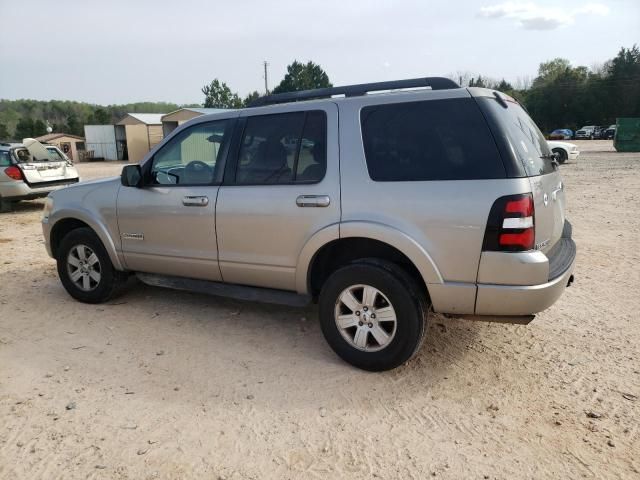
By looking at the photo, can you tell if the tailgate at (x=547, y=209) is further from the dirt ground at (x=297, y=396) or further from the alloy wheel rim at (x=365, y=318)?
the alloy wheel rim at (x=365, y=318)

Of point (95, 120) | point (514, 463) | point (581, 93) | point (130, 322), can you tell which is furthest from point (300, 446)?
point (581, 93)

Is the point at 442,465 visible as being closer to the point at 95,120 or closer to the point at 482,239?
the point at 482,239

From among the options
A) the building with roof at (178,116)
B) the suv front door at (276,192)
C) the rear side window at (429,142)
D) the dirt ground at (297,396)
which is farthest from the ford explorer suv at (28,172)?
the building with roof at (178,116)

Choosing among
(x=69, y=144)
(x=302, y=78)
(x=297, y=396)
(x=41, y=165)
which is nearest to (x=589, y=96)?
(x=302, y=78)

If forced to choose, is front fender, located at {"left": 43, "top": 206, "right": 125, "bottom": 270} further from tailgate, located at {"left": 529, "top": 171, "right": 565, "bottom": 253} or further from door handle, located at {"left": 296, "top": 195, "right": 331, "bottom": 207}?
tailgate, located at {"left": 529, "top": 171, "right": 565, "bottom": 253}

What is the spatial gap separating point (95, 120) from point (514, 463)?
6025 cm

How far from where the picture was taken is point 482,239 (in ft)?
9.98

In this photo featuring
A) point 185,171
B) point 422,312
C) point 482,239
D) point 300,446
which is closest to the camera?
point 300,446

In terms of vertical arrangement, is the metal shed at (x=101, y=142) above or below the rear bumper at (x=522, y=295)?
above

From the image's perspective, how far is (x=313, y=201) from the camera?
141 inches

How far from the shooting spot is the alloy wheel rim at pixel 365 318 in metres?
3.43

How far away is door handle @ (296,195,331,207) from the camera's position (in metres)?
3.54

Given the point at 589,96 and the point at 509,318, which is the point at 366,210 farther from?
the point at 589,96

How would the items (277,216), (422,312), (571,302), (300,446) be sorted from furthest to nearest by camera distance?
(571,302), (277,216), (422,312), (300,446)
